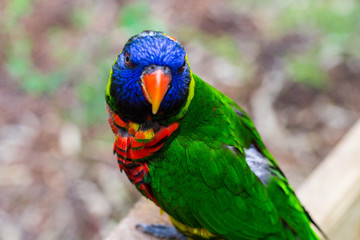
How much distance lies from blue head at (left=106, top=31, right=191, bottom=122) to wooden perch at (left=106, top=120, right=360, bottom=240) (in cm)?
67

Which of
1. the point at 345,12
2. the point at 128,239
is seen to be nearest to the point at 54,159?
the point at 128,239

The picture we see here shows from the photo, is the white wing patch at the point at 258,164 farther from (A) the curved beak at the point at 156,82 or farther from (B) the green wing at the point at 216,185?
(A) the curved beak at the point at 156,82

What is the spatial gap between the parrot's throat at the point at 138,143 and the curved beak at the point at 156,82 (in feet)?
0.62

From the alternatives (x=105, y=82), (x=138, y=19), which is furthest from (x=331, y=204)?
(x=138, y=19)

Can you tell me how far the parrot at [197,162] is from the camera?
1571 millimetres

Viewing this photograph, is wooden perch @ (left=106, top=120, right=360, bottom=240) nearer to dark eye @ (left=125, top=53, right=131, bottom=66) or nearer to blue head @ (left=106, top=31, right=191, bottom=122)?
blue head @ (left=106, top=31, right=191, bottom=122)

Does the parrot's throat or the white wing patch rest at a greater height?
the white wing patch

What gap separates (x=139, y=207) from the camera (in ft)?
7.17

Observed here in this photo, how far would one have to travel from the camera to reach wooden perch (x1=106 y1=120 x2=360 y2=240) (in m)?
2.07

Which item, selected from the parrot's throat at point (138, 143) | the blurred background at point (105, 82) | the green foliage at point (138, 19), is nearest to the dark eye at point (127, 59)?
the parrot's throat at point (138, 143)

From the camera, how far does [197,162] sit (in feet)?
5.51

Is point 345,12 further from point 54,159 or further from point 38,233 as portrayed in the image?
point 38,233

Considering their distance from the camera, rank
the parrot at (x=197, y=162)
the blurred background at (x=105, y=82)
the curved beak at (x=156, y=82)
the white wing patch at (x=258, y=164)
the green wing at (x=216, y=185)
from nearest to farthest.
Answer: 1. the curved beak at (x=156, y=82)
2. the parrot at (x=197, y=162)
3. the green wing at (x=216, y=185)
4. the white wing patch at (x=258, y=164)
5. the blurred background at (x=105, y=82)

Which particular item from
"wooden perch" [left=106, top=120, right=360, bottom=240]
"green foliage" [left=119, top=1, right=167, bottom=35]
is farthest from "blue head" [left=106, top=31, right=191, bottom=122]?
"green foliage" [left=119, top=1, right=167, bottom=35]
